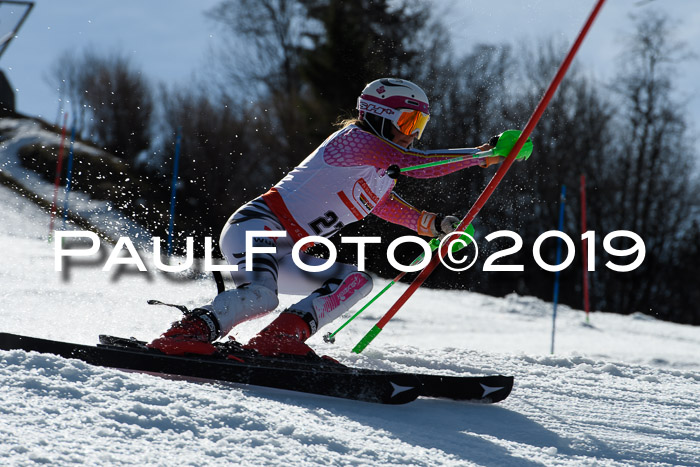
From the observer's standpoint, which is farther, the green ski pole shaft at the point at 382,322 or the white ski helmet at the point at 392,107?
the green ski pole shaft at the point at 382,322

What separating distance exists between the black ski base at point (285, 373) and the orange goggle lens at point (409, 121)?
1.15 m

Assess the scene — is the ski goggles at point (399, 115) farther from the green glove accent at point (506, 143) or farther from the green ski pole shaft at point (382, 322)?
the green ski pole shaft at point (382, 322)

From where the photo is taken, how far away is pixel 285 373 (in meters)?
2.88

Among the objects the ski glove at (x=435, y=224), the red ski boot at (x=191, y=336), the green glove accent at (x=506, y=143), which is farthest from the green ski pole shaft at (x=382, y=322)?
the red ski boot at (x=191, y=336)

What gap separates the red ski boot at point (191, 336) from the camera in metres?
2.98

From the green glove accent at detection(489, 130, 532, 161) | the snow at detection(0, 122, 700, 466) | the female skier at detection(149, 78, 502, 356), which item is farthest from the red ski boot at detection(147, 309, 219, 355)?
the green glove accent at detection(489, 130, 532, 161)

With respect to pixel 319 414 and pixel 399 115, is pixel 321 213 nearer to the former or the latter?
pixel 399 115

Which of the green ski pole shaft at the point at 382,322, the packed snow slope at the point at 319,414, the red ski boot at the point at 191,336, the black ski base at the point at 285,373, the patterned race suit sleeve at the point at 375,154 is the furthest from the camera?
the green ski pole shaft at the point at 382,322

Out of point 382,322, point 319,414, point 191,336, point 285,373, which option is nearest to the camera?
point 319,414

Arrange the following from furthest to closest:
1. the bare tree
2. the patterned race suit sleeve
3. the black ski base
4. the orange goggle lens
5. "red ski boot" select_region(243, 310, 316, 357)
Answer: the bare tree
the orange goggle lens
the patterned race suit sleeve
"red ski boot" select_region(243, 310, 316, 357)
the black ski base

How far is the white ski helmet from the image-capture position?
3.42 m

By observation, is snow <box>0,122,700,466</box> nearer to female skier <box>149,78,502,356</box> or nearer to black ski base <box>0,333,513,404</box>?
black ski base <box>0,333,513,404</box>

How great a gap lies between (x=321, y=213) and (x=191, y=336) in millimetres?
821

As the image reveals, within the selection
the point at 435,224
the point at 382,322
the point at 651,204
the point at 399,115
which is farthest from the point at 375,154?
the point at 651,204
